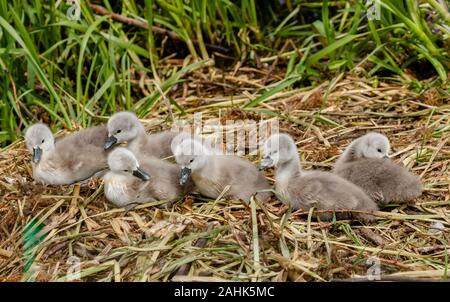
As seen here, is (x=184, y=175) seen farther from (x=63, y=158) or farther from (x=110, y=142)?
(x=63, y=158)

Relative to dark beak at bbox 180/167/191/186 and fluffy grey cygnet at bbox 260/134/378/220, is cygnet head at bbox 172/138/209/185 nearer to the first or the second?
dark beak at bbox 180/167/191/186

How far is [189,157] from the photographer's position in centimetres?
453

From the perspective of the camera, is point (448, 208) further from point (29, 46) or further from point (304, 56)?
point (29, 46)

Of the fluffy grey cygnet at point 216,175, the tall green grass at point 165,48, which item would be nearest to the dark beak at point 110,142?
the fluffy grey cygnet at point 216,175

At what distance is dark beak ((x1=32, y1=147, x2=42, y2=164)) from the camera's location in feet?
16.0

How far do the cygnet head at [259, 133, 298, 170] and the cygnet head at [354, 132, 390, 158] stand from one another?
1.26 ft

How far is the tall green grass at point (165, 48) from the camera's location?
5.79 m

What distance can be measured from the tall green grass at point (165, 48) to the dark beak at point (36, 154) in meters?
0.73

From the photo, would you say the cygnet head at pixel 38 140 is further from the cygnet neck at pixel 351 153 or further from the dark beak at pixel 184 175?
the cygnet neck at pixel 351 153

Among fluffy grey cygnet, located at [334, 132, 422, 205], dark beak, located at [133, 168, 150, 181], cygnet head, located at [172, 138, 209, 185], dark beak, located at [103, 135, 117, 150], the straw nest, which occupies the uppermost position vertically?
cygnet head, located at [172, 138, 209, 185]

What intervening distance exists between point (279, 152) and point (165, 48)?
2386 millimetres

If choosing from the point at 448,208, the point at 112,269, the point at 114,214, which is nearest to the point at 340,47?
the point at 448,208

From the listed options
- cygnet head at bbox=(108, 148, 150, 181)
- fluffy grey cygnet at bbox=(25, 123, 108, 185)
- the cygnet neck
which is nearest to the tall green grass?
fluffy grey cygnet at bbox=(25, 123, 108, 185)

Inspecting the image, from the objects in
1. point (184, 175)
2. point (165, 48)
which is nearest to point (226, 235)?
point (184, 175)
